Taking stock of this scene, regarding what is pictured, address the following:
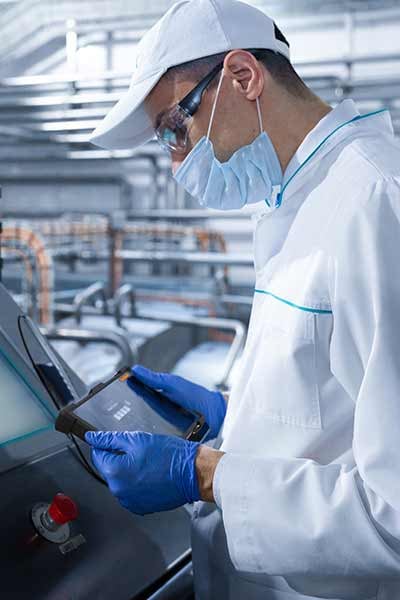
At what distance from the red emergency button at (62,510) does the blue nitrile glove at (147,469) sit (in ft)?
0.17

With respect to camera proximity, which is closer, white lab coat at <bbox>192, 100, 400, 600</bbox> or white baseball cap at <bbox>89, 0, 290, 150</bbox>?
white lab coat at <bbox>192, 100, 400, 600</bbox>

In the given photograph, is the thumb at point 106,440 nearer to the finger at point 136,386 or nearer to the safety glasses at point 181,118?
the finger at point 136,386

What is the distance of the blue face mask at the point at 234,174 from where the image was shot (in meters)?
0.86

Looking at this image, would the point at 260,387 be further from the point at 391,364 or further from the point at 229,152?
the point at 229,152

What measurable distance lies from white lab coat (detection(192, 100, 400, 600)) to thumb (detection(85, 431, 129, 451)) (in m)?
0.12

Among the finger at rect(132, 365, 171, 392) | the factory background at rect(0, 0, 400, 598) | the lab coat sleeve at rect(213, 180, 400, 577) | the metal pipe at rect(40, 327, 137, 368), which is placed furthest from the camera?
the factory background at rect(0, 0, 400, 598)

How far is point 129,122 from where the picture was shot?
93 cm

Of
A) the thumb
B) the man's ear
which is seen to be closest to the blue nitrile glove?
the thumb

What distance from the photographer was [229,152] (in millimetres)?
877

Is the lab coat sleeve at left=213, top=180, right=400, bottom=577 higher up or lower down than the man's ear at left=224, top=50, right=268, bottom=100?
lower down

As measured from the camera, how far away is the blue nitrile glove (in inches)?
29.4

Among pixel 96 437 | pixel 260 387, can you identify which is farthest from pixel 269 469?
pixel 96 437

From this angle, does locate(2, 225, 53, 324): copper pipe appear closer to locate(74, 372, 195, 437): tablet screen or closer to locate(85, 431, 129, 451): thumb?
locate(74, 372, 195, 437): tablet screen

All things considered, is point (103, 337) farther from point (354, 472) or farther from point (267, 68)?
point (354, 472)
